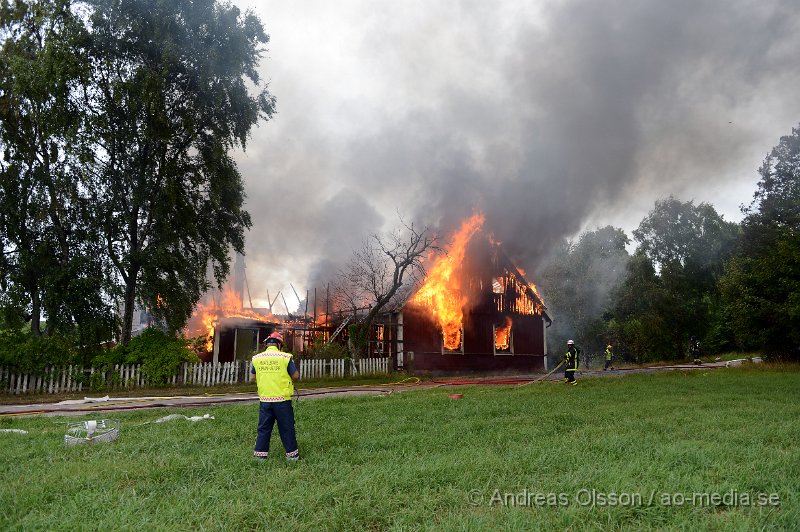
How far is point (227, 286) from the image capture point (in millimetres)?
31688

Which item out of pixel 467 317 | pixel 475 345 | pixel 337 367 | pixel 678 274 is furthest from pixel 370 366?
pixel 678 274

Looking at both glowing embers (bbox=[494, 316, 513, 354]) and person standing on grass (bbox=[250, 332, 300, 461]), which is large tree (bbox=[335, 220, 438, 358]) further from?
person standing on grass (bbox=[250, 332, 300, 461])

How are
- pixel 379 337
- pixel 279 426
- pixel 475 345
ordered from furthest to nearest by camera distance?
pixel 379 337
pixel 475 345
pixel 279 426

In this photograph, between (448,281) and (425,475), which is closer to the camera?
(425,475)

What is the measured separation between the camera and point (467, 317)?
2797 centimetres

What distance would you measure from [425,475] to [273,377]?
95.9 inches

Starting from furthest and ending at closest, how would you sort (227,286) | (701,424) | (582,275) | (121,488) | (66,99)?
(582,275), (227,286), (66,99), (701,424), (121,488)

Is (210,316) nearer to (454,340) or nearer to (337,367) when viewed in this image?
(337,367)

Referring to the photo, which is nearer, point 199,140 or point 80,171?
point 80,171

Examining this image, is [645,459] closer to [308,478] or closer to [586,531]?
[586,531]

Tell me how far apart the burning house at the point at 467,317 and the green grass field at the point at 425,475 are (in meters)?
17.2

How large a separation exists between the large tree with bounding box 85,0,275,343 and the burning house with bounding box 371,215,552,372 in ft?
33.3

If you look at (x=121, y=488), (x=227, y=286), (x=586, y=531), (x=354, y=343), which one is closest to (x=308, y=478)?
(x=121, y=488)

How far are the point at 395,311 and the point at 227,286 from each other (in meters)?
11.5
